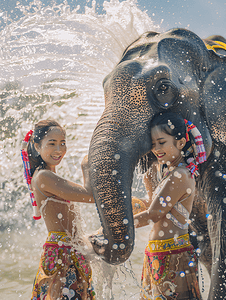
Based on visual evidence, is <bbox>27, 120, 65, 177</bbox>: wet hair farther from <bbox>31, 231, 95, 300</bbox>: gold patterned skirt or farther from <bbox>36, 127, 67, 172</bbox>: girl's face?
<bbox>31, 231, 95, 300</bbox>: gold patterned skirt

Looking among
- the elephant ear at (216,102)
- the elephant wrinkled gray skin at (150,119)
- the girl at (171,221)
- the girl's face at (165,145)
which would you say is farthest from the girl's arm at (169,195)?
the elephant ear at (216,102)

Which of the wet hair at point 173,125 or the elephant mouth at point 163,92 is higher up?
the elephant mouth at point 163,92

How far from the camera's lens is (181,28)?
2377mm

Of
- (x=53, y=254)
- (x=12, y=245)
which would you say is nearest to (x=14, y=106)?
(x=12, y=245)

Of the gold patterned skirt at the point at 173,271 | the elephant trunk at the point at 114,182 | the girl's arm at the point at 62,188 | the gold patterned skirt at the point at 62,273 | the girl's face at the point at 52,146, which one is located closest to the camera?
the elephant trunk at the point at 114,182

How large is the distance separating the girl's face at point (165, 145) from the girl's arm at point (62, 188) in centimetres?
54

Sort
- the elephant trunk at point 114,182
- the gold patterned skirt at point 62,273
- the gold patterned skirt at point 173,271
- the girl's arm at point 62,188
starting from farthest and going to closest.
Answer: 1. the girl's arm at point 62,188
2. the gold patterned skirt at point 62,273
3. the gold patterned skirt at point 173,271
4. the elephant trunk at point 114,182

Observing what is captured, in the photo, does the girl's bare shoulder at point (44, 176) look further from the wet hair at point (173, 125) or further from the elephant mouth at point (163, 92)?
the elephant mouth at point (163, 92)

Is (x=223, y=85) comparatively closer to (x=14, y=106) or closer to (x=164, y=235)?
(x=164, y=235)

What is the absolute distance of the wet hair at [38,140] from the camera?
231 cm

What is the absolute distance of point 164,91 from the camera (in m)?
2.09

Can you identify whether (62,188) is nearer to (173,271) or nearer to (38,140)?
(38,140)

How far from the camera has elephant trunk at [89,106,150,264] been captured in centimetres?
165

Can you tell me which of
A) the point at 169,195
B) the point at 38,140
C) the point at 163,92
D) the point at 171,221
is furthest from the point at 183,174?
the point at 38,140
